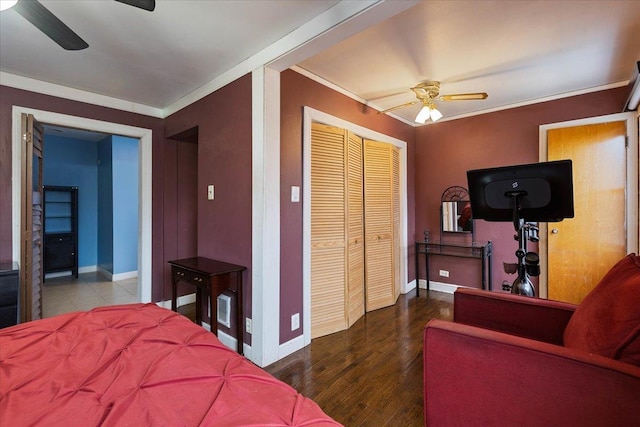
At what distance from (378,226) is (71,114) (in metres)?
3.32

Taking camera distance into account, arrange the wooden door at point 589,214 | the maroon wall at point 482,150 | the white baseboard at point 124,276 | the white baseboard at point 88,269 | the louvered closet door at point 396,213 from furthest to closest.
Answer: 1. the white baseboard at point 88,269
2. the white baseboard at point 124,276
3. the louvered closet door at point 396,213
4. the maroon wall at point 482,150
5. the wooden door at point 589,214

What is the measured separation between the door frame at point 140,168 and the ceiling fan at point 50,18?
1.61m

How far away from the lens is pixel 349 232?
295 centimetres

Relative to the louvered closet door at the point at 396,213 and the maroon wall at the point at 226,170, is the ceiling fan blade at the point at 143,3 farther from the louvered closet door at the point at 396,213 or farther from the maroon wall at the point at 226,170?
the louvered closet door at the point at 396,213

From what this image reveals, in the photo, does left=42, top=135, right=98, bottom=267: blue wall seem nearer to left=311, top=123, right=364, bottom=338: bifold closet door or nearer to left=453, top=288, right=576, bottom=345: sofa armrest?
left=311, top=123, right=364, bottom=338: bifold closet door

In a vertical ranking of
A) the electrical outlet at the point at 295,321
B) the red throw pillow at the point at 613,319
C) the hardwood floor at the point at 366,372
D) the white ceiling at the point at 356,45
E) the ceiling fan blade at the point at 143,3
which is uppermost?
the white ceiling at the point at 356,45

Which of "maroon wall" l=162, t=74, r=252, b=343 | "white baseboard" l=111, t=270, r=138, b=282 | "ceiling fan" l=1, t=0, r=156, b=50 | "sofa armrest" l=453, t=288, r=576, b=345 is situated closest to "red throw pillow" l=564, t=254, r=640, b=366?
"sofa armrest" l=453, t=288, r=576, b=345

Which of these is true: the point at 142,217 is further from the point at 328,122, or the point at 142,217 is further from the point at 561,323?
the point at 561,323

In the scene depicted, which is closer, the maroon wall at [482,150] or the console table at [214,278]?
the console table at [214,278]

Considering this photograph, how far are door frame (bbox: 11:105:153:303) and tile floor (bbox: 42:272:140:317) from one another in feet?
2.36

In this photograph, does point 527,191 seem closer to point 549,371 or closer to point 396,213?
point 549,371

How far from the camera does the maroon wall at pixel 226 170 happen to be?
234cm

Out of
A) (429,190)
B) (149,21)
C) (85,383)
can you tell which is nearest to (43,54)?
(149,21)

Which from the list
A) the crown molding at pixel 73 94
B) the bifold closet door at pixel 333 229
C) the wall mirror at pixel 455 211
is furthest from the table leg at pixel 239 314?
the wall mirror at pixel 455 211
